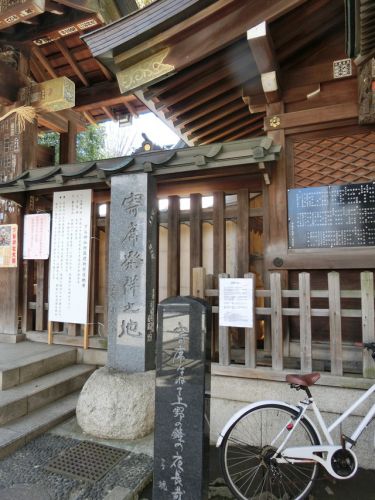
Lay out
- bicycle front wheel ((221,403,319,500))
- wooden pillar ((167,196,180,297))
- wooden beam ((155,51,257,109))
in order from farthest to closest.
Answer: wooden pillar ((167,196,180,297)) < wooden beam ((155,51,257,109)) < bicycle front wheel ((221,403,319,500))

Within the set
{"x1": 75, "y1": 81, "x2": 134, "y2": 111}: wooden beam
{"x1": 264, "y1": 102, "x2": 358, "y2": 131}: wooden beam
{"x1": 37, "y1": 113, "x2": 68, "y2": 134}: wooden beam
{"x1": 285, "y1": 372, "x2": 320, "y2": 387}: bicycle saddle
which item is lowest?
{"x1": 285, "y1": 372, "x2": 320, "y2": 387}: bicycle saddle

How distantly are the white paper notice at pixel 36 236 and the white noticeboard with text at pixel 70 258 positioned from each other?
27cm

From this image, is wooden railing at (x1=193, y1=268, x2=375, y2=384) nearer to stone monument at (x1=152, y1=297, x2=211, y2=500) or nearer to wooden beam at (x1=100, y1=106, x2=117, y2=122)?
stone monument at (x1=152, y1=297, x2=211, y2=500)

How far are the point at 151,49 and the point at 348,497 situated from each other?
6.33 m

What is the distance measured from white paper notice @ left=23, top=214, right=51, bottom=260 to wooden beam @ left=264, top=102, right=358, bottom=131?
14.9 ft

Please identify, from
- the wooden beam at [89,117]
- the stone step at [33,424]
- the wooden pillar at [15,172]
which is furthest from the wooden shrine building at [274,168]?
the wooden beam at [89,117]

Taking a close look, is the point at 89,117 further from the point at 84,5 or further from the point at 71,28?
the point at 84,5

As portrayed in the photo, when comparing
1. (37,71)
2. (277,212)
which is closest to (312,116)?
(277,212)

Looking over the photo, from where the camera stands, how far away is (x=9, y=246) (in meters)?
6.96

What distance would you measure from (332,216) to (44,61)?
7382 millimetres

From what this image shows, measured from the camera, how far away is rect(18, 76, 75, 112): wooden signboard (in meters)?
6.80

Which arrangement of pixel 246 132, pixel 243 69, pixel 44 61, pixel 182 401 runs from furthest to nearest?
pixel 246 132 → pixel 44 61 → pixel 243 69 → pixel 182 401

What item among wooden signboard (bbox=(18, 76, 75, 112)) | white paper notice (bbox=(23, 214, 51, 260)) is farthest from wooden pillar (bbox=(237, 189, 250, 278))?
wooden signboard (bbox=(18, 76, 75, 112))

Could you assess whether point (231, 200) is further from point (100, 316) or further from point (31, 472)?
point (31, 472)
